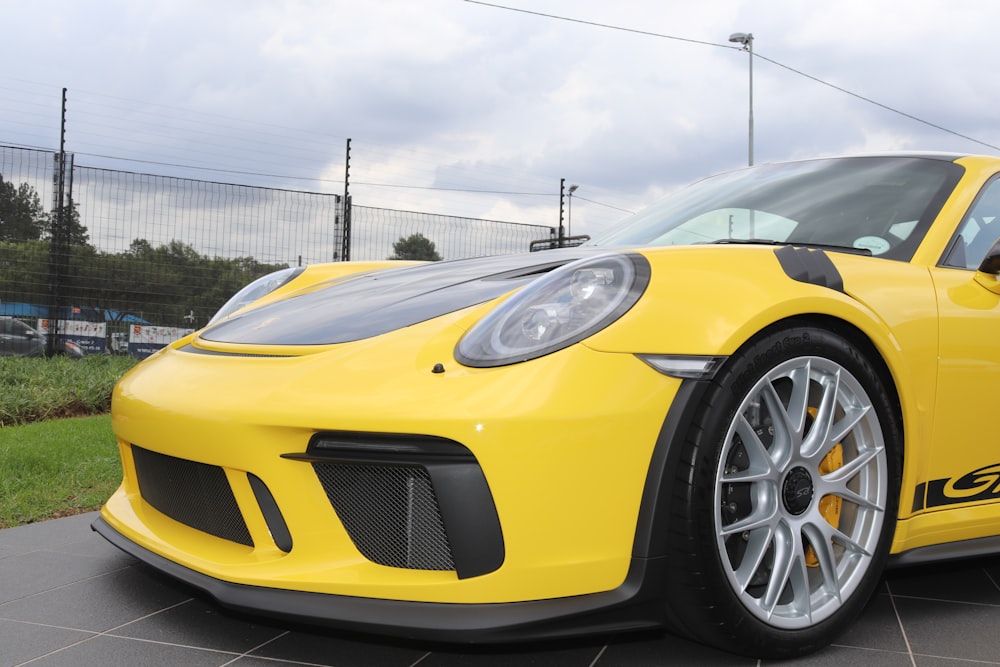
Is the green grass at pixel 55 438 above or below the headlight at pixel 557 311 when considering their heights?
below

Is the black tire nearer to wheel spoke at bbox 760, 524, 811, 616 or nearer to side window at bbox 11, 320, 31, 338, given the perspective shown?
wheel spoke at bbox 760, 524, 811, 616

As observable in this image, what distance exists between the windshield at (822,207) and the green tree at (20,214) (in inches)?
331

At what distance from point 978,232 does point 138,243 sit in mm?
9529

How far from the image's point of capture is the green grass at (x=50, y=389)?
242 inches

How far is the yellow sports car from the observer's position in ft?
5.90

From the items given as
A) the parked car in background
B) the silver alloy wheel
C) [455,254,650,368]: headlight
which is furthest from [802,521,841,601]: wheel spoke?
the parked car in background

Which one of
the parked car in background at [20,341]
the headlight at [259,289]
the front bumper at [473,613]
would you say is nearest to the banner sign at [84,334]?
the parked car in background at [20,341]

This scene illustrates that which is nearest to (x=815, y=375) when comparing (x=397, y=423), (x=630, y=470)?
(x=630, y=470)

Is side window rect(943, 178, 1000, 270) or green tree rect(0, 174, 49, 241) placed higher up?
green tree rect(0, 174, 49, 241)

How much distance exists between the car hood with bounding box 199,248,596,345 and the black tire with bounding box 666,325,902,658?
1.89 ft

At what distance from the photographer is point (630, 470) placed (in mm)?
1840

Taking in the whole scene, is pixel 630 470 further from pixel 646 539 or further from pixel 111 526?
pixel 111 526

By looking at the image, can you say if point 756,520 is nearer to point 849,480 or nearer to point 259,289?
point 849,480

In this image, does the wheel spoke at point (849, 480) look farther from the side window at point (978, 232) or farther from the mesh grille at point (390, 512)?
the mesh grille at point (390, 512)
